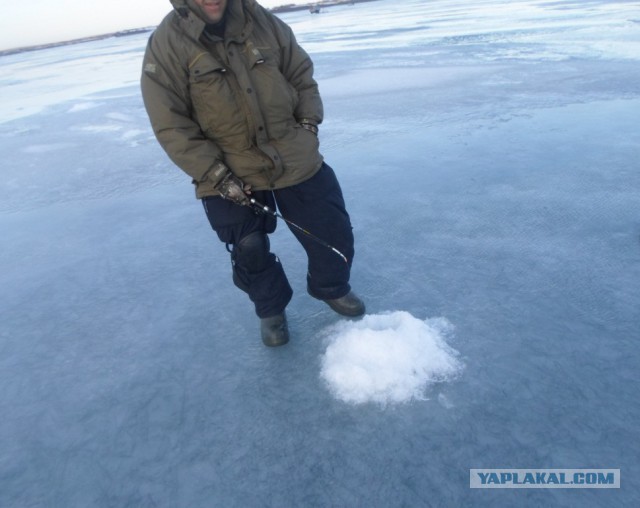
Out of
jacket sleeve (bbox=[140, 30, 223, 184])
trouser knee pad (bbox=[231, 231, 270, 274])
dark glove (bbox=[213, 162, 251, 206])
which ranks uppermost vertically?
jacket sleeve (bbox=[140, 30, 223, 184])

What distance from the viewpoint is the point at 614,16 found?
40.6ft

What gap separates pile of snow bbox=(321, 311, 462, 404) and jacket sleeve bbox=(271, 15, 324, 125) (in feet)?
3.42

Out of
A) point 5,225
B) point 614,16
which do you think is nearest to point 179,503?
point 5,225

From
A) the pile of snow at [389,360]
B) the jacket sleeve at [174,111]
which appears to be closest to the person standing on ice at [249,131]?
the jacket sleeve at [174,111]

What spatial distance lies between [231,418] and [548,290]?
1.69m

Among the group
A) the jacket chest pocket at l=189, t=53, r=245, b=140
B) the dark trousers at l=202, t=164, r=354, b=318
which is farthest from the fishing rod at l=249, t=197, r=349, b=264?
the jacket chest pocket at l=189, t=53, r=245, b=140

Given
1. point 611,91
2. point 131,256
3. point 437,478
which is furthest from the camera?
point 611,91

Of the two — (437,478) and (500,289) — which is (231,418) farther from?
(500,289)

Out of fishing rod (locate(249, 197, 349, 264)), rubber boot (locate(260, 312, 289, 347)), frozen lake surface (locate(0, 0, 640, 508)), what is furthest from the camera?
rubber boot (locate(260, 312, 289, 347))

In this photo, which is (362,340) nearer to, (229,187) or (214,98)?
(229,187)

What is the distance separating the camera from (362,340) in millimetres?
2150

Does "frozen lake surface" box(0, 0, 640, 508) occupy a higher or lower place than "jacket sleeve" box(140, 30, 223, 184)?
lower

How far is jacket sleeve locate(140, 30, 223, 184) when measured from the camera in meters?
1.81

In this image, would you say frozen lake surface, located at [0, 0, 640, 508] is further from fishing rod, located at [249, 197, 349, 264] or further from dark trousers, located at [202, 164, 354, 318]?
fishing rod, located at [249, 197, 349, 264]
